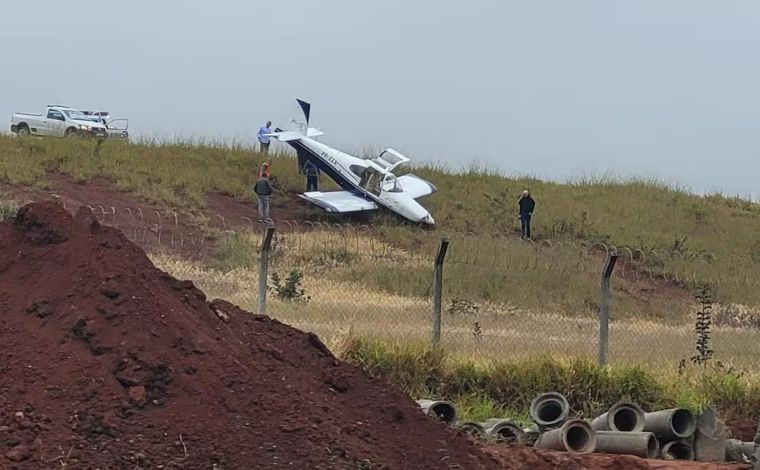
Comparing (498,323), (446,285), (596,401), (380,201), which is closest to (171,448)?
(596,401)

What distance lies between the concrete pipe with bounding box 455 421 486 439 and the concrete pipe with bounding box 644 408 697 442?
1260 mm

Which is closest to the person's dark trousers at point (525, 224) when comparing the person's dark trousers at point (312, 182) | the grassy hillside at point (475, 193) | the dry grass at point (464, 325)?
the grassy hillside at point (475, 193)

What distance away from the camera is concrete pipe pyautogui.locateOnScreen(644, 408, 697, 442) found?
838 centimetres

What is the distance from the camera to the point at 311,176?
37.3 meters

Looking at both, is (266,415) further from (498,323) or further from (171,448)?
(498,323)

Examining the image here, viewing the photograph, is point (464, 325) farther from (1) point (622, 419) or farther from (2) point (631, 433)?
(2) point (631, 433)

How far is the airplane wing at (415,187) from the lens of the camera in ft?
121

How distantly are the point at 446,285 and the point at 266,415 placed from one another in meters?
16.6

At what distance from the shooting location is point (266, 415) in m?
6.18

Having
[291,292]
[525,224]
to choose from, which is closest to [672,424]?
[291,292]

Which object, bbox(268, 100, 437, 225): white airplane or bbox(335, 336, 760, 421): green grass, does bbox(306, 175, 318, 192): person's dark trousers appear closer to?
bbox(268, 100, 437, 225): white airplane

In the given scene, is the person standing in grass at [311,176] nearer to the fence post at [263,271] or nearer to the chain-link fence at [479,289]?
the chain-link fence at [479,289]

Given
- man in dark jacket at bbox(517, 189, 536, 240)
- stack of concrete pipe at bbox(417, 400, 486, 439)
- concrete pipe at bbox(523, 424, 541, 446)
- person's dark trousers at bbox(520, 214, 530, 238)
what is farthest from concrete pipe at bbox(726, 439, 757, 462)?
person's dark trousers at bbox(520, 214, 530, 238)

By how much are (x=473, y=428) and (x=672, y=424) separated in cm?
152
